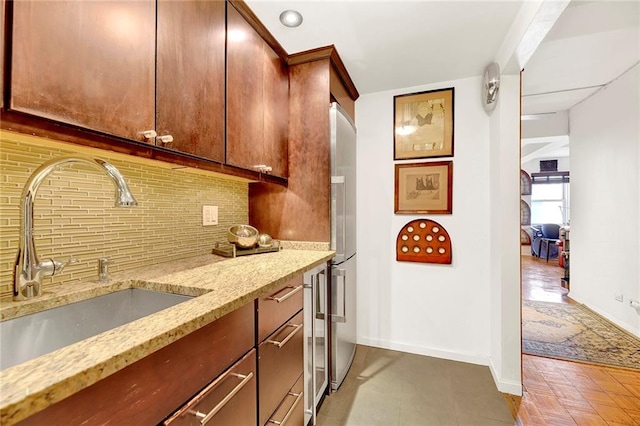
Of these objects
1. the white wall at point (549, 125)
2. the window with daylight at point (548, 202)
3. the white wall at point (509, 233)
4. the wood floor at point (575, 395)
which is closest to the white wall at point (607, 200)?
the white wall at point (549, 125)

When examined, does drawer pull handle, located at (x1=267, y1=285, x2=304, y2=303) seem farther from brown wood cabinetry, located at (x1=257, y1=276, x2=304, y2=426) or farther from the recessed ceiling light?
the recessed ceiling light


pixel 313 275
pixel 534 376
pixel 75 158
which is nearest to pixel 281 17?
pixel 75 158

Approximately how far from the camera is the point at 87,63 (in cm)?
80

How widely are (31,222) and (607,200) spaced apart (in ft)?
14.6

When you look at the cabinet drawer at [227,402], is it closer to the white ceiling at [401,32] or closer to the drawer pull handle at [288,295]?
the drawer pull handle at [288,295]

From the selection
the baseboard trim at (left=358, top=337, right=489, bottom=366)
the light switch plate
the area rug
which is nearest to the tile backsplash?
the light switch plate

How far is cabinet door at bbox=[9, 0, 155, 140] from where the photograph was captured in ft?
2.21

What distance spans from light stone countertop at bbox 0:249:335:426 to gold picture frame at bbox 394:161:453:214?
1.21 meters

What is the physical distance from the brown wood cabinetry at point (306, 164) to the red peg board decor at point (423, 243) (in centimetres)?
91

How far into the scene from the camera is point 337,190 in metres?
1.81

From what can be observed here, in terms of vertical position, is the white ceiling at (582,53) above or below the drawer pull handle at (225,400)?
above

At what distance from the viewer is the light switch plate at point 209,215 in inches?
63.1

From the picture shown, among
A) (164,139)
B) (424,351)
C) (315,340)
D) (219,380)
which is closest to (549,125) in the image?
(424,351)

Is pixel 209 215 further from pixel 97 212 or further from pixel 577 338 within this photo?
pixel 577 338
